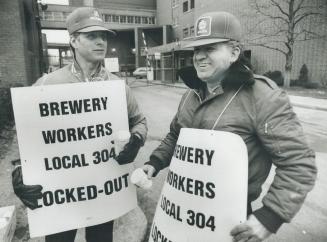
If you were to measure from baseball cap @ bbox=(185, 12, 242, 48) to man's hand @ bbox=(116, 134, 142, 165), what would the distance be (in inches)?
31.8

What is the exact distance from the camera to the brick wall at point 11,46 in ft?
42.3

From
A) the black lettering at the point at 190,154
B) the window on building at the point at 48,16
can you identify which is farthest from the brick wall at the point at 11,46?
the window on building at the point at 48,16

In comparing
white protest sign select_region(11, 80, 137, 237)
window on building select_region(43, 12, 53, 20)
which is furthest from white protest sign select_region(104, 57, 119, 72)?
window on building select_region(43, 12, 53, 20)

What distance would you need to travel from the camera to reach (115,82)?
2.41 m

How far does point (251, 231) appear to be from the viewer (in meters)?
1.62

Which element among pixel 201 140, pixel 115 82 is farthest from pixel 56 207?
pixel 201 140

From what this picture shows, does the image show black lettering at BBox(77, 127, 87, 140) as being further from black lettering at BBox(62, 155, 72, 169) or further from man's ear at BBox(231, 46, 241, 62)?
man's ear at BBox(231, 46, 241, 62)

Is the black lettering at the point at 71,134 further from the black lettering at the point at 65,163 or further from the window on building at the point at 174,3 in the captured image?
the window on building at the point at 174,3

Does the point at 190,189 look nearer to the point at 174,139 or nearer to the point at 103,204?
the point at 174,139

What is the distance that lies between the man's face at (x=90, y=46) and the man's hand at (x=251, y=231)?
5.47ft

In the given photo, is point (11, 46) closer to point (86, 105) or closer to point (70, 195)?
point (86, 105)

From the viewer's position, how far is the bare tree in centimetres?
2045

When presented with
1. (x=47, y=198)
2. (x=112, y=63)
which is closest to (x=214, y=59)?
(x=47, y=198)

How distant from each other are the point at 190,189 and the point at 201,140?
29 cm
